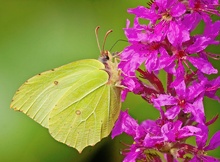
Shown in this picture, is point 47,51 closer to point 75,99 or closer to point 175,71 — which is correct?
point 75,99

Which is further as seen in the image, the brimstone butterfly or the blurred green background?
the blurred green background

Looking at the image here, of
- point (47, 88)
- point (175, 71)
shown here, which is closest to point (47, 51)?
point (47, 88)

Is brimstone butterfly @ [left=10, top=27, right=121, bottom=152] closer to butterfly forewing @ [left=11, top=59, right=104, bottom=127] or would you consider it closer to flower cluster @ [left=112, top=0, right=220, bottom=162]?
butterfly forewing @ [left=11, top=59, right=104, bottom=127]

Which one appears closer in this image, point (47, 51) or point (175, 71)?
point (175, 71)

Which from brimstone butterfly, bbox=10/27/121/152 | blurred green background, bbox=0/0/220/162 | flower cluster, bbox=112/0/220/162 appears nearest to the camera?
flower cluster, bbox=112/0/220/162

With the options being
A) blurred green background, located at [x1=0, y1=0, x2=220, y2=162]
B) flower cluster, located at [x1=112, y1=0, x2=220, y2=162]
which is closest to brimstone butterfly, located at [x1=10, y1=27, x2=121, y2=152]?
flower cluster, located at [x1=112, y1=0, x2=220, y2=162]

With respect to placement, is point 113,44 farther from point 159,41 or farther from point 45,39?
point 159,41

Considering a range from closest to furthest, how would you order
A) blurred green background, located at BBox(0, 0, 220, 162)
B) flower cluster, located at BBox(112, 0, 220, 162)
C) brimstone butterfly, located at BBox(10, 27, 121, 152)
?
1. flower cluster, located at BBox(112, 0, 220, 162)
2. brimstone butterfly, located at BBox(10, 27, 121, 152)
3. blurred green background, located at BBox(0, 0, 220, 162)
